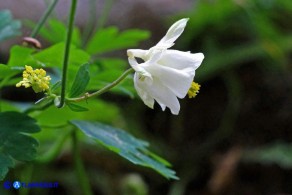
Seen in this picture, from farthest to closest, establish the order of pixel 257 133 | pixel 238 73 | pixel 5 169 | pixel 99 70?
pixel 238 73
pixel 257 133
pixel 99 70
pixel 5 169

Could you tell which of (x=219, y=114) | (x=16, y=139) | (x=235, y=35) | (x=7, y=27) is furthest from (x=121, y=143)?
(x=235, y=35)

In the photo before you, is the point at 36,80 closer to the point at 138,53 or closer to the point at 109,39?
the point at 138,53

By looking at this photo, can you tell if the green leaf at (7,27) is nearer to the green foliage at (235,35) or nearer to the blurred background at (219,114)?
the blurred background at (219,114)

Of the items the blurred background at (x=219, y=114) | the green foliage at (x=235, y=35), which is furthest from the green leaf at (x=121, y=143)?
the green foliage at (x=235, y=35)

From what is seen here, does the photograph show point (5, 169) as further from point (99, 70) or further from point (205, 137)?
point (205, 137)

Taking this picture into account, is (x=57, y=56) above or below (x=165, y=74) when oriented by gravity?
below

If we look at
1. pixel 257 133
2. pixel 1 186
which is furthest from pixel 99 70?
pixel 257 133

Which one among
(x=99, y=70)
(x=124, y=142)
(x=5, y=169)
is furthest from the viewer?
(x=99, y=70)
